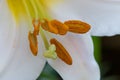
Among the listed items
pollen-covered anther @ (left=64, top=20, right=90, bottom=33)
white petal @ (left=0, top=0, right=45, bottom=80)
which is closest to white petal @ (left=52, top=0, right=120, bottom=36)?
pollen-covered anther @ (left=64, top=20, right=90, bottom=33)

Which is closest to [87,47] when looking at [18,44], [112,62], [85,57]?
[85,57]

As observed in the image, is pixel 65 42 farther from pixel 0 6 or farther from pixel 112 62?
pixel 112 62

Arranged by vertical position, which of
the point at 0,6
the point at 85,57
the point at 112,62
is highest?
the point at 0,6

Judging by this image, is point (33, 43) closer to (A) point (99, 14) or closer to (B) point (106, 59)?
(A) point (99, 14)

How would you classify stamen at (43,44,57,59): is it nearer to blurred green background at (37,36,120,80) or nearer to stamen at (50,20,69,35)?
stamen at (50,20,69,35)

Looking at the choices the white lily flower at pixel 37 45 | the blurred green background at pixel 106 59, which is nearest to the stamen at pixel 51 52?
the white lily flower at pixel 37 45

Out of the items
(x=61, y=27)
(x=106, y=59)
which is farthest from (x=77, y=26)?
(x=106, y=59)

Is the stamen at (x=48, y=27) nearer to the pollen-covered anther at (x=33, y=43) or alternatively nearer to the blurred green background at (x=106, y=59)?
the pollen-covered anther at (x=33, y=43)
